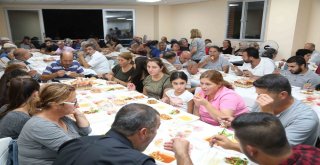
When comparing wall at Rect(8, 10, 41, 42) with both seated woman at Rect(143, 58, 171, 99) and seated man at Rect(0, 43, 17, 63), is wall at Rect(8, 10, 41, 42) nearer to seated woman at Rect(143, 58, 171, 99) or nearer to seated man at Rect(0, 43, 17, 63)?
seated man at Rect(0, 43, 17, 63)

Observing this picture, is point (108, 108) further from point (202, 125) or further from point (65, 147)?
point (65, 147)

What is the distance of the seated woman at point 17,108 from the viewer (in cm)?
196

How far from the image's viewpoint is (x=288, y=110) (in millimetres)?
1879

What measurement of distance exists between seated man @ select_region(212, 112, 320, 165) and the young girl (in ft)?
5.50

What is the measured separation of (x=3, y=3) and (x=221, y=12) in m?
9.03

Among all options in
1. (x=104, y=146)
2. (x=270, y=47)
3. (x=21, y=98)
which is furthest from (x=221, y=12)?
(x=104, y=146)

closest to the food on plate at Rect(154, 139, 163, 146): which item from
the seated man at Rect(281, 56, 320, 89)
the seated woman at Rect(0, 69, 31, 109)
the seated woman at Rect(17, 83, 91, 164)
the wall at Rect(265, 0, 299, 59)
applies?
the seated woman at Rect(17, 83, 91, 164)

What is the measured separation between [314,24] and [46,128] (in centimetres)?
796

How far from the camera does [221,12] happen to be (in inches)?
378

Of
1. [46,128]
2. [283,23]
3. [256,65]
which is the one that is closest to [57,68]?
[46,128]

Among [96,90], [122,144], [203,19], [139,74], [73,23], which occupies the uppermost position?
[203,19]

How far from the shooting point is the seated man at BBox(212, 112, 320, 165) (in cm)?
121

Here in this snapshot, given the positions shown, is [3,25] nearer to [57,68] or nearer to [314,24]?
[57,68]

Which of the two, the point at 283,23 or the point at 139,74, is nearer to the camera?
the point at 139,74
